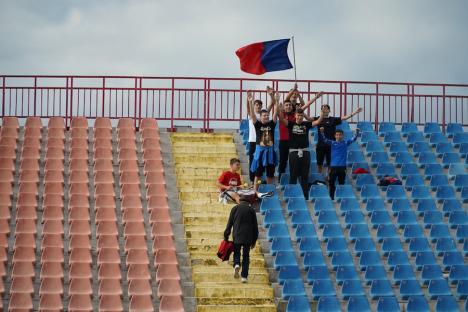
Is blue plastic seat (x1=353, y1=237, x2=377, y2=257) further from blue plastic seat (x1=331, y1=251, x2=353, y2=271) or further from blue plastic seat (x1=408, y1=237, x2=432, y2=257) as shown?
blue plastic seat (x1=408, y1=237, x2=432, y2=257)

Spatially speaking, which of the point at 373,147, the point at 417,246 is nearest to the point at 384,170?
the point at 373,147

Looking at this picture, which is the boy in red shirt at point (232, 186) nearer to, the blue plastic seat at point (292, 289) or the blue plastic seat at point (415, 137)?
the blue plastic seat at point (292, 289)

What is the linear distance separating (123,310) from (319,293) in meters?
3.57

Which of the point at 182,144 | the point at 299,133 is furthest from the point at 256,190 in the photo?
the point at 182,144

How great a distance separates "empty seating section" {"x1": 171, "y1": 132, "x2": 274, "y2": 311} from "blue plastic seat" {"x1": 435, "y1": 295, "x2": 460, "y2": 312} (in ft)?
8.45

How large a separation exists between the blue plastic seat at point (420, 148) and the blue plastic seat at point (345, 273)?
5933mm

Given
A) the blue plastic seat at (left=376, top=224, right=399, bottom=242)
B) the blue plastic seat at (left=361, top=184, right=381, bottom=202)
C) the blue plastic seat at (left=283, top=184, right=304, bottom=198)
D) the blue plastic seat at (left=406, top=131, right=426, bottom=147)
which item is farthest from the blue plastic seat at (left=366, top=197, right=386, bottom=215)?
the blue plastic seat at (left=406, top=131, right=426, bottom=147)

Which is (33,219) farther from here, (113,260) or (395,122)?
(395,122)

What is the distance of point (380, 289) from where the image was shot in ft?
69.1

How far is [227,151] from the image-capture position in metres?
25.7

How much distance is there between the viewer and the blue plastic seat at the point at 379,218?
76.0 feet

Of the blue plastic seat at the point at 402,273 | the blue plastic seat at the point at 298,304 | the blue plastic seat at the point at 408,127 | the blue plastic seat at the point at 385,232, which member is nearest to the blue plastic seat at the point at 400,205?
the blue plastic seat at the point at 385,232

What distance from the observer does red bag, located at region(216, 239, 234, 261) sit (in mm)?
20578

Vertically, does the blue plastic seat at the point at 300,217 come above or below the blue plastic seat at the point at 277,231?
above
